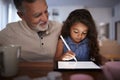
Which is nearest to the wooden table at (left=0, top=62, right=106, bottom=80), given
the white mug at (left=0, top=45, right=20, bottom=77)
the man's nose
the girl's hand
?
the white mug at (left=0, top=45, right=20, bottom=77)

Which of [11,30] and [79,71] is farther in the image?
[11,30]

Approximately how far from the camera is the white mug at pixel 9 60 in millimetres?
529

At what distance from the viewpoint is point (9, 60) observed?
0.55m

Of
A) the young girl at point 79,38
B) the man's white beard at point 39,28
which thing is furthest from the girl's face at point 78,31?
the man's white beard at point 39,28

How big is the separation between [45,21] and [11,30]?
179 millimetres

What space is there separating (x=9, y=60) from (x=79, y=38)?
380 millimetres

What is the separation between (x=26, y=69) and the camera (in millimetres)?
629

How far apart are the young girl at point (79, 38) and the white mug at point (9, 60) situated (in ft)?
0.95

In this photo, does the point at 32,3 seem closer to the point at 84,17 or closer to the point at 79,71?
the point at 84,17

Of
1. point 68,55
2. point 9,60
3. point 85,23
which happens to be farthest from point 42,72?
point 85,23

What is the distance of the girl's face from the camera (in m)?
→ 0.79

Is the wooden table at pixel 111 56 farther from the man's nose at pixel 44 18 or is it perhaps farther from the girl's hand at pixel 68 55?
the man's nose at pixel 44 18

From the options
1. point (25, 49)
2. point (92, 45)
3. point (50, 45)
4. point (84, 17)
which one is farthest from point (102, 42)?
point (25, 49)

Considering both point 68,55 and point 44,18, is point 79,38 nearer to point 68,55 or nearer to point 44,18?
point 68,55
